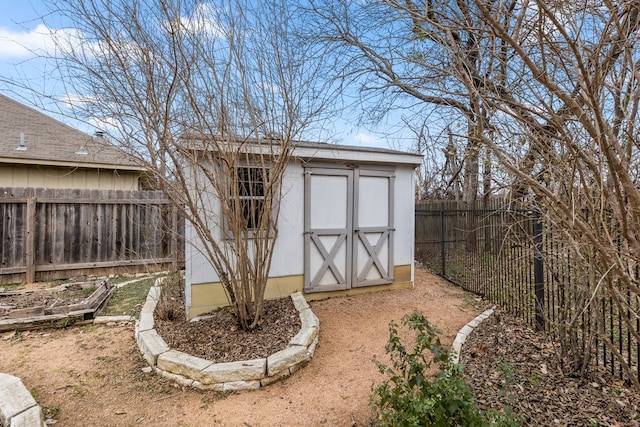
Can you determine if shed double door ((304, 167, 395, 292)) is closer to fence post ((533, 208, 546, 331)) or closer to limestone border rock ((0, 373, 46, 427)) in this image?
fence post ((533, 208, 546, 331))

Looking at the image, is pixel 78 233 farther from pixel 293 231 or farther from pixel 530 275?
pixel 530 275

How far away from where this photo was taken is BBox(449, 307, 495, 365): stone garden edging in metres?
3.61

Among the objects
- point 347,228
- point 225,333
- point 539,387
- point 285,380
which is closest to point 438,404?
point 285,380

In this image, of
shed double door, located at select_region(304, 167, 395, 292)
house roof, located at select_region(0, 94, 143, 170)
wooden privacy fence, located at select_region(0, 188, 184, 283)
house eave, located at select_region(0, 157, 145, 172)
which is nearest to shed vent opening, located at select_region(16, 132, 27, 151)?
house roof, located at select_region(0, 94, 143, 170)

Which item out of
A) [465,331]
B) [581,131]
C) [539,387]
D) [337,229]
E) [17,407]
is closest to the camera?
[581,131]

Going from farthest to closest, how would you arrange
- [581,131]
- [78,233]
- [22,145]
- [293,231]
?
[22,145], [78,233], [293,231], [581,131]

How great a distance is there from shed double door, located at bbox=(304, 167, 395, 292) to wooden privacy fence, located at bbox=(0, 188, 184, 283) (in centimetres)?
278

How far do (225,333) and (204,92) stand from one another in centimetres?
301

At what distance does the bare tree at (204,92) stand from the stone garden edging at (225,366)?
0.83m

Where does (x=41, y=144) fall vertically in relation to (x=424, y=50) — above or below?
above

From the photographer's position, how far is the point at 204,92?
3744 mm

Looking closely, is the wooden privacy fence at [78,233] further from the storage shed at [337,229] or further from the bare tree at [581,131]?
the bare tree at [581,131]

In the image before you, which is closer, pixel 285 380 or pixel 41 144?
pixel 285 380

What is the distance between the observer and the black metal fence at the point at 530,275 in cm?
288
